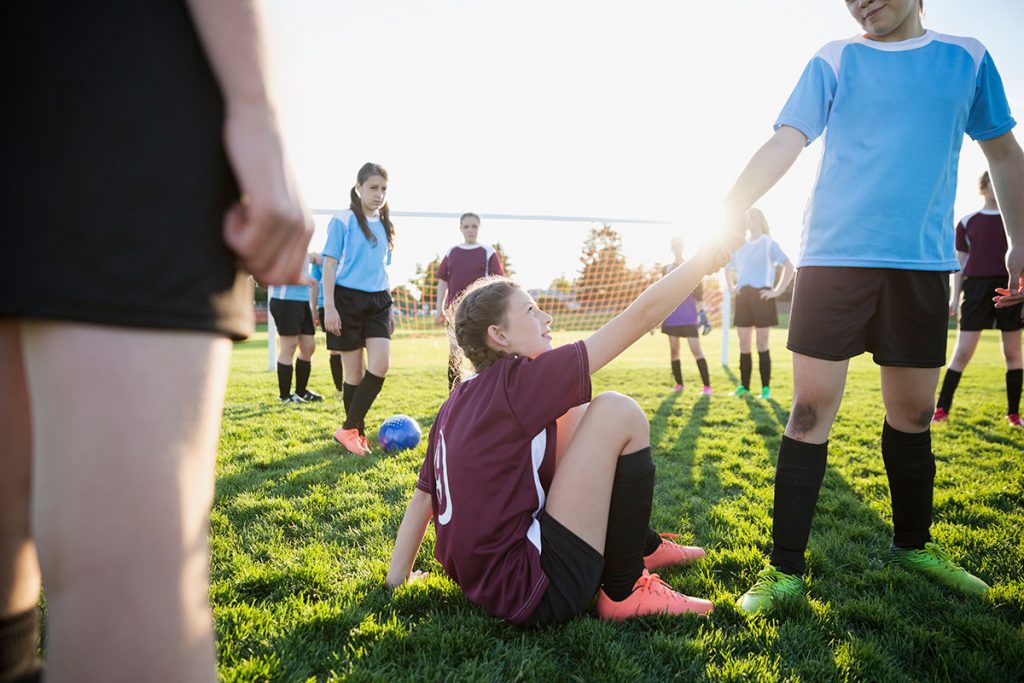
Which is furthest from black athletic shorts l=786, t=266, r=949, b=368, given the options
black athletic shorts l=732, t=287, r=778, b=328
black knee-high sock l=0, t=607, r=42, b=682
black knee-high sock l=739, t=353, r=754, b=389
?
black knee-high sock l=739, t=353, r=754, b=389

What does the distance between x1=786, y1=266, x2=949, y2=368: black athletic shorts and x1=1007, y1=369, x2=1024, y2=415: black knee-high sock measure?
14.9 ft

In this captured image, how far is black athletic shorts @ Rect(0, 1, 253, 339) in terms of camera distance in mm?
689

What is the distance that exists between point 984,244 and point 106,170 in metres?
7.01

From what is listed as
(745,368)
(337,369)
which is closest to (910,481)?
(745,368)

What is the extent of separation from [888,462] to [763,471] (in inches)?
62.0

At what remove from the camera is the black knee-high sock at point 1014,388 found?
219 inches

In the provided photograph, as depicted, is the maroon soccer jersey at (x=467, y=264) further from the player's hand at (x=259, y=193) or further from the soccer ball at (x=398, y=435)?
the player's hand at (x=259, y=193)

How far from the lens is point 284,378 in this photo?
712 centimetres

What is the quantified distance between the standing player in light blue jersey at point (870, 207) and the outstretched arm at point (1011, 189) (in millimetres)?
26

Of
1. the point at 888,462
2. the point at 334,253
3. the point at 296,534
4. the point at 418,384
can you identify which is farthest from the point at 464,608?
the point at 418,384

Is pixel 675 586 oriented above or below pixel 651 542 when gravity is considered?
below

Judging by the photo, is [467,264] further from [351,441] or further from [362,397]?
[351,441]

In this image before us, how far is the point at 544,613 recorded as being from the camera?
198cm

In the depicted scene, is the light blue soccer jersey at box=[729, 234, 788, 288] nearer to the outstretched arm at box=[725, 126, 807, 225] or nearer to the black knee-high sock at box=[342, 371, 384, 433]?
the black knee-high sock at box=[342, 371, 384, 433]
